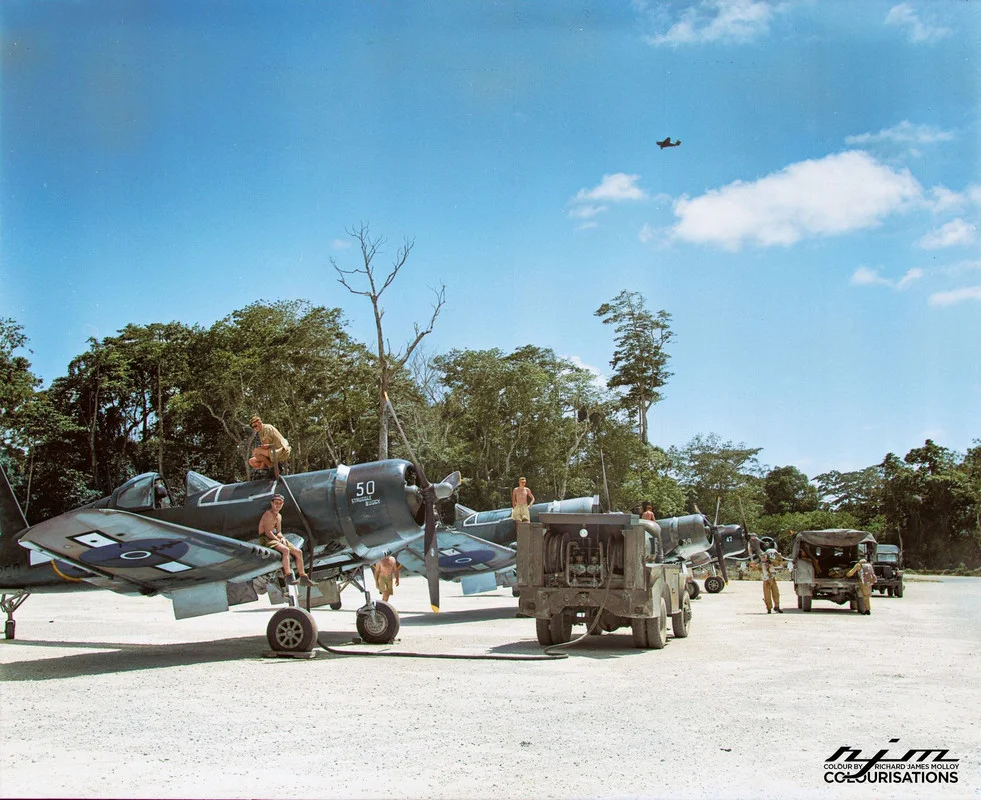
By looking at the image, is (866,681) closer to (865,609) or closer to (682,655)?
(682,655)

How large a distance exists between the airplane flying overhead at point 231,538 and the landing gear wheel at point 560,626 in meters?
2.01

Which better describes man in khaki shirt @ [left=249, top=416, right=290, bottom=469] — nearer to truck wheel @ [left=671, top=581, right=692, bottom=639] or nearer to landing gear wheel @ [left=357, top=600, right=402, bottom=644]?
landing gear wheel @ [left=357, top=600, right=402, bottom=644]

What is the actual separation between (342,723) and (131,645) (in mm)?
8075

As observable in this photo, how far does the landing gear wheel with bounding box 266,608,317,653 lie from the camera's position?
1125 cm

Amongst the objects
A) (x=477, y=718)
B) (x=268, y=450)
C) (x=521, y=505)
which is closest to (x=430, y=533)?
(x=268, y=450)

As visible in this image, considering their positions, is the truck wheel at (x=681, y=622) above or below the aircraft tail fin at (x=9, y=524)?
below

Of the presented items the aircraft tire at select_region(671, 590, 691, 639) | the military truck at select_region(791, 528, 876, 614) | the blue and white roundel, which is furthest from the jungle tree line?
the blue and white roundel

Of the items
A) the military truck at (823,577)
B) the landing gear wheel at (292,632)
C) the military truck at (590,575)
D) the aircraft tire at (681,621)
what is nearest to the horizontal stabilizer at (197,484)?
the landing gear wheel at (292,632)

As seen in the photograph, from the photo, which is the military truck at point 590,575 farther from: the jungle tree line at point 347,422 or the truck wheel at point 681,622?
the jungle tree line at point 347,422

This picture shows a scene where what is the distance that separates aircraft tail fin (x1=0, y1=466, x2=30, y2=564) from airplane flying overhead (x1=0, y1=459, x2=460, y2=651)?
2cm

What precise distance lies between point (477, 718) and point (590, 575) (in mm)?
5862

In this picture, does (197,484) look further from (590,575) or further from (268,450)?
(590,575)

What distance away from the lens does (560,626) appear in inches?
525

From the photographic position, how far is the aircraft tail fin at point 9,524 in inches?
492
